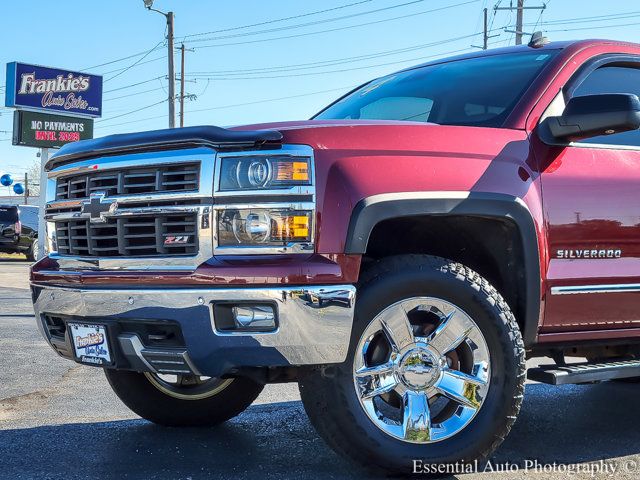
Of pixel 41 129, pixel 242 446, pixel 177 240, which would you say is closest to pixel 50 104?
pixel 41 129

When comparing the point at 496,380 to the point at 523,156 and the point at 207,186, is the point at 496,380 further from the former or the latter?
the point at 207,186

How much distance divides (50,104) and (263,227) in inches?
1163

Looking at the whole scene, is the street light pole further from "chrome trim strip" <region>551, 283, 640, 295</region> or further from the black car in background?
"chrome trim strip" <region>551, 283, 640, 295</region>

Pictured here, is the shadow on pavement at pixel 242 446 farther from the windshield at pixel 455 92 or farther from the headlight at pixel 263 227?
the windshield at pixel 455 92

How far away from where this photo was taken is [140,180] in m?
3.42

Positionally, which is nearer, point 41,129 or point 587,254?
point 587,254

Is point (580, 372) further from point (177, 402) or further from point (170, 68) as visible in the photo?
point (170, 68)

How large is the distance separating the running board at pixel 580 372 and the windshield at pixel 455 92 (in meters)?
1.16

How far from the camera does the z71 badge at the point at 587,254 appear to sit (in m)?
3.73

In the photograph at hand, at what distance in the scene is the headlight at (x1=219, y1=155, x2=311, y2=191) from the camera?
3.20 m

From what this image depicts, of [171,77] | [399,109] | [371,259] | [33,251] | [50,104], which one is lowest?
[33,251]

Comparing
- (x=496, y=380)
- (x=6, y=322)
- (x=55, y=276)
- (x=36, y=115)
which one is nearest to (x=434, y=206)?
(x=496, y=380)

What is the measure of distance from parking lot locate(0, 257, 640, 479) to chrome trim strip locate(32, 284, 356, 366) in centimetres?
74

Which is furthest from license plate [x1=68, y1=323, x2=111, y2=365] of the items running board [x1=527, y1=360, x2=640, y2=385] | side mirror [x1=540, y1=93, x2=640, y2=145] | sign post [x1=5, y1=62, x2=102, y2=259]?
sign post [x1=5, y1=62, x2=102, y2=259]
